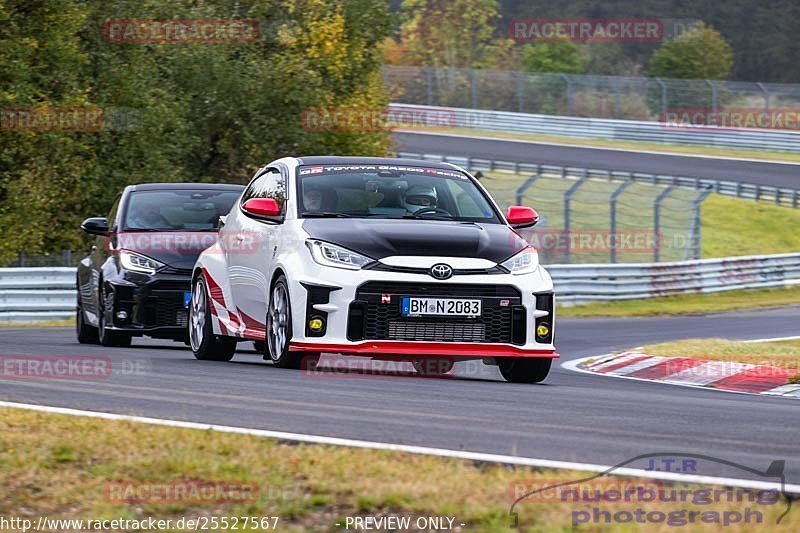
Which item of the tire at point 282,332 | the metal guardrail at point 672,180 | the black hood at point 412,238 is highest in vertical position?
the black hood at point 412,238

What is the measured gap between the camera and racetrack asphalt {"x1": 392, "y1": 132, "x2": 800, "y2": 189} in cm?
4694

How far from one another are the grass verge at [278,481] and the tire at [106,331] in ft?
25.8

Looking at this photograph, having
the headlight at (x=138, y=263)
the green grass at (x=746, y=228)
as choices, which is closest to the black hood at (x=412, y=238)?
the headlight at (x=138, y=263)

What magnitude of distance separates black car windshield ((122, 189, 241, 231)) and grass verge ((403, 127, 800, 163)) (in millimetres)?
38317

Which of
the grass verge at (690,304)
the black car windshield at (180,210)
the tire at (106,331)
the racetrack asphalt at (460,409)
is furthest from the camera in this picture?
the grass verge at (690,304)

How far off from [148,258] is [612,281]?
16.7 meters

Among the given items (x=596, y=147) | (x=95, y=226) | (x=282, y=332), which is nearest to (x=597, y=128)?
(x=596, y=147)

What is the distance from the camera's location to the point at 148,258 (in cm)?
1454

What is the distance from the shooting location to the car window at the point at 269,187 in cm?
1162

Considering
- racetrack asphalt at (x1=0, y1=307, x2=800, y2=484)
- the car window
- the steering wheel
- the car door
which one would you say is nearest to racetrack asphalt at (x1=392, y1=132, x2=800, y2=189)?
the car window

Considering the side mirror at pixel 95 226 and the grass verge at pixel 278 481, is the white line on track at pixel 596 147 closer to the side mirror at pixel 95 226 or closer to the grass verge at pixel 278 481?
the side mirror at pixel 95 226

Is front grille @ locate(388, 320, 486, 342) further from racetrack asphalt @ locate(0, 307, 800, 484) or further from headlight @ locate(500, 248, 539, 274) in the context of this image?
headlight @ locate(500, 248, 539, 274)

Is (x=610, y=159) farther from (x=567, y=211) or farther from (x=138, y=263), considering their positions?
(x=138, y=263)

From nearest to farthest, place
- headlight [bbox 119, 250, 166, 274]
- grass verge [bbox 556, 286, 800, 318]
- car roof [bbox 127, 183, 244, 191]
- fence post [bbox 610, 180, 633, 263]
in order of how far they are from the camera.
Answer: headlight [bbox 119, 250, 166, 274], car roof [bbox 127, 183, 244, 191], grass verge [bbox 556, 286, 800, 318], fence post [bbox 610, 180, 633, 263]
